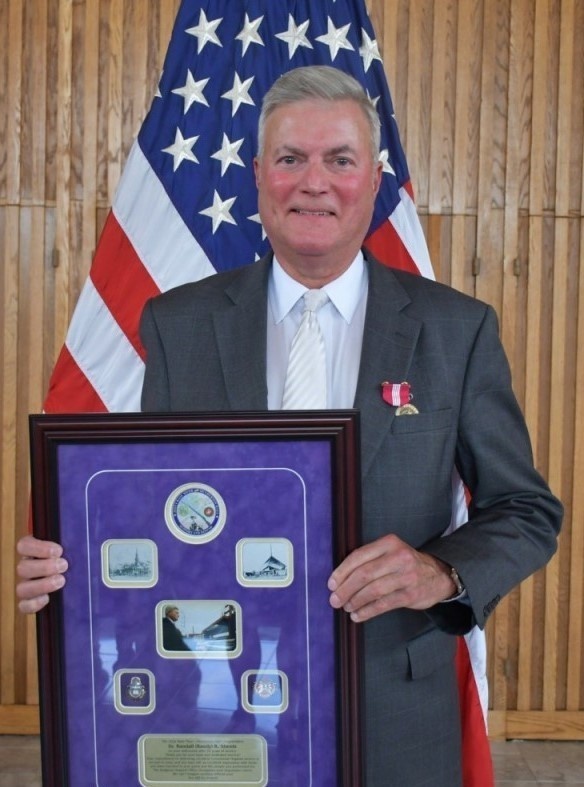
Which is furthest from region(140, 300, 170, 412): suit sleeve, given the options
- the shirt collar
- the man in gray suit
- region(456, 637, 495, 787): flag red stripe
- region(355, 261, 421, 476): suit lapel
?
region(456, 637, 495, 787): flag red stripe

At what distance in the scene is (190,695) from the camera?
1.26 meters

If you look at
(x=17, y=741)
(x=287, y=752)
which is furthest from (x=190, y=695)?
(x=17, y=741)

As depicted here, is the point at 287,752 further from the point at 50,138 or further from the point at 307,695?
the point at 50,138

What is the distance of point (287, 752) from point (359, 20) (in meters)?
2.64

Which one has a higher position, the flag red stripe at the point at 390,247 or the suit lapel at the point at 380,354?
the flag red stripe at the point at 390,247

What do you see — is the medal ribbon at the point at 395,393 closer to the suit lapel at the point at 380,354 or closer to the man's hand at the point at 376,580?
the suit lapel at the point at 380,354

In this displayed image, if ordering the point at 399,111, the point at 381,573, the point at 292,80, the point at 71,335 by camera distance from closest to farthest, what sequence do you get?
1. the point at 381,573
2. the point at 292,80
3. the point at 71,335
4. the point at 399,111

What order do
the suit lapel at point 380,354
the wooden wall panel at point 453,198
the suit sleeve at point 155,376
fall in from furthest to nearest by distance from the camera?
1. the wooden wall panel at point 453,198
2. the suit sleeve at point 155,376
3. the suit lapel at point 380,354

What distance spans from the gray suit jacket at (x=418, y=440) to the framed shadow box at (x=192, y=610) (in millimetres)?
269

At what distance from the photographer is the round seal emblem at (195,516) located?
4.13 ft

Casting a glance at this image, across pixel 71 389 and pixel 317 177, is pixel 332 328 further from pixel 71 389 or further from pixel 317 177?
pixel 71 389

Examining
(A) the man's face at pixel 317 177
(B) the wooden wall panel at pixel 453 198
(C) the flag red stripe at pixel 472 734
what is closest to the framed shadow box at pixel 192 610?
(A) the man's face at pixel 317 177

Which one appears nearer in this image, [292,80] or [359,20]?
[292,80]

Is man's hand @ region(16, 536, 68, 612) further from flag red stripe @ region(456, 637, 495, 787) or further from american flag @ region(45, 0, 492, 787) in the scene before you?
american flag @ region(45, 0, 492, 787)
